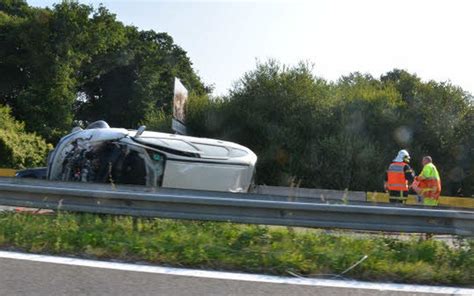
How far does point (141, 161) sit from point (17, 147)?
19.8 meters

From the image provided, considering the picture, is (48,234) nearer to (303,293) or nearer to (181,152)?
(303,293)

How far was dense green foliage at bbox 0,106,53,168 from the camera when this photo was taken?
90.3 feet

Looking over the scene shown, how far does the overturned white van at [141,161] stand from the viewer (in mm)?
10359

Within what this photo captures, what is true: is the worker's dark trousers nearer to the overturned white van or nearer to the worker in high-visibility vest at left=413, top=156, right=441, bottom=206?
the worker in high-visibility vest at left=413, top=156, right=441, bottom=206

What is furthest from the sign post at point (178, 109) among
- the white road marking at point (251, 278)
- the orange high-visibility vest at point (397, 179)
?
the white road marking at point (251, 278)

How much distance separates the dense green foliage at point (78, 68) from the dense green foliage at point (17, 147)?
9.26m

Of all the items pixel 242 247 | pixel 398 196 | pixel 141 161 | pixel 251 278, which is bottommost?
pixel 251 278

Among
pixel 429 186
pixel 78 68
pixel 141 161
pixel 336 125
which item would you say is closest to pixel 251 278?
pixel 141 161

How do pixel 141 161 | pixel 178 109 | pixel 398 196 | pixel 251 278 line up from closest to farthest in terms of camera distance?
1. pixel 251 278
2. pixel 141 161
3. pixel 398 196
4. pixel 178 109

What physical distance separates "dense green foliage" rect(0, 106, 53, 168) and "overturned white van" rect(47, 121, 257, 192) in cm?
1813

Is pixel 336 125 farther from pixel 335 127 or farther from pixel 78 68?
pixel 78 68

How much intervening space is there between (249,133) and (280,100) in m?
1.99

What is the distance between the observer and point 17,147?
28.0 m

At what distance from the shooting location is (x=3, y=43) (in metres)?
43.8
